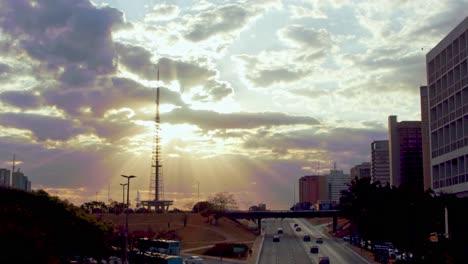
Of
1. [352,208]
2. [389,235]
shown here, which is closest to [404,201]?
[389,235]

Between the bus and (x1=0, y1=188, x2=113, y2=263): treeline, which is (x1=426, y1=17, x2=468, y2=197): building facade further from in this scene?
(x1=0, y1=188, x2=113, y2=263): treeline

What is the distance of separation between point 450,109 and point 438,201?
11.1 meters

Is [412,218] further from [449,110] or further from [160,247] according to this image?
[160,247]

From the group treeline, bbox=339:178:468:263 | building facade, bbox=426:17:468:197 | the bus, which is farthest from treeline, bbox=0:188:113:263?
building facade, bbox=426:17:468:197

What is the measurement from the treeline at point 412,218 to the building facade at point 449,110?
9.01 ft

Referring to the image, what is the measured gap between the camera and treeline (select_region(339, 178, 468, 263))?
6856cm

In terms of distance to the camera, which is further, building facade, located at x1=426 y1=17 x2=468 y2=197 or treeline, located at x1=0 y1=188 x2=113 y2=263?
building facade, located at x1=426 y1=17 x2=468 y2=197

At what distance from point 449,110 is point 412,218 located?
23.6 meters

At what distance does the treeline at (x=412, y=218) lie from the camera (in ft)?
225

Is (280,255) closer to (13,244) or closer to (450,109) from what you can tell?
(450,109)

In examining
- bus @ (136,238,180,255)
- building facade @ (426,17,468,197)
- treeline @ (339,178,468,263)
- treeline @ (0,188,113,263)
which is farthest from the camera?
bus @ (136,238,180,255)

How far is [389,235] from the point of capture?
101 meters

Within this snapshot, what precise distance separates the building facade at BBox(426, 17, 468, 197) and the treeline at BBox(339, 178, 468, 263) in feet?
9.01

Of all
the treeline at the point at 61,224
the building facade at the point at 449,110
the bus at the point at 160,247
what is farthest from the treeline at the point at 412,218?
the treeline at the point at 61,224
